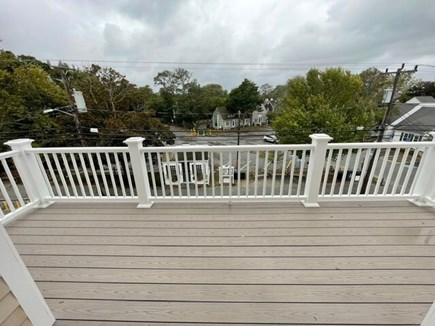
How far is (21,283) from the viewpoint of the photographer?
102 centimetres

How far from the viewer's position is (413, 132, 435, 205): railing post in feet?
7.59

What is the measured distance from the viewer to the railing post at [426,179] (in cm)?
231

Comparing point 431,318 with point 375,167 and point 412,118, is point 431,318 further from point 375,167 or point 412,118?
point 412,118

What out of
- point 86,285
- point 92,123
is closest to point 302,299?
point 86,285

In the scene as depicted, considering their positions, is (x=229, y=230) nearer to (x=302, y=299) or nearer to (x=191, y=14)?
(x=302, y=299)

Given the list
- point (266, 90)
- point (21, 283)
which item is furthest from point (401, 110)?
point (21, 283)

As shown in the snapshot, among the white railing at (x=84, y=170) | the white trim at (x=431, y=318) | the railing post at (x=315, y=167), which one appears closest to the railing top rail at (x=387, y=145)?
the railing post at (x=315, y=167)

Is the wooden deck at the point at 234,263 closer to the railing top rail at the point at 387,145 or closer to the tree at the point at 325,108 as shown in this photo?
the railing top rail at the point at 387,145

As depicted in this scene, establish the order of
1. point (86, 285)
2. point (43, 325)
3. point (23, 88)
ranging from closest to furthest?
point (43, 325), point (86, 285), point (23, 88)

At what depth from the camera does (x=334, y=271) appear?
1561 millimetres

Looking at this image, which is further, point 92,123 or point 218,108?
point 218,108

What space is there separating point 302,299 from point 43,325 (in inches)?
61.7

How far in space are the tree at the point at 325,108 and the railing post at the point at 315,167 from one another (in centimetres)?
898

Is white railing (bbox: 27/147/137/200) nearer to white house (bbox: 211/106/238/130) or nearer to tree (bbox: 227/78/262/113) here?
tree (bbox: 227/78/262/113)
